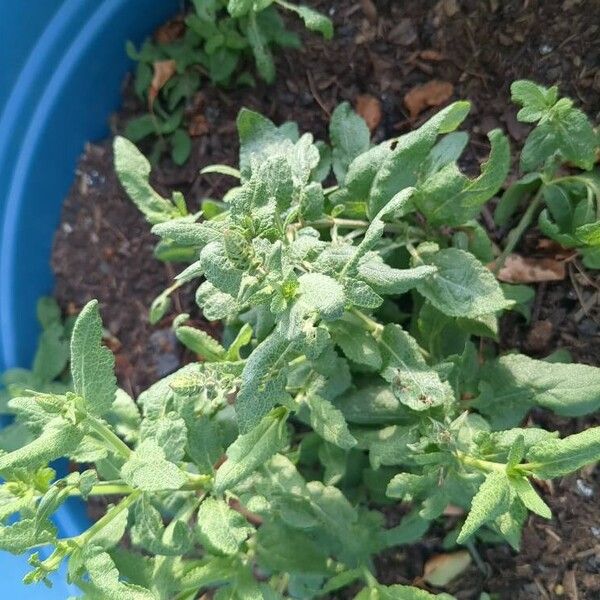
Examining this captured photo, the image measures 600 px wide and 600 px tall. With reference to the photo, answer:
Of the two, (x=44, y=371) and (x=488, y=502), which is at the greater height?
(x=44, y=371)

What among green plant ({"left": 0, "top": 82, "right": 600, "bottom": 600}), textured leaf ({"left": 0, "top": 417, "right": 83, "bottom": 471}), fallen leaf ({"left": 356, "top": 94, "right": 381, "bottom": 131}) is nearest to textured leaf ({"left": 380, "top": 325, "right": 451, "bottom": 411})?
green plant ({"left": 0, "top": 82, "right": 600, "bottom": 600})

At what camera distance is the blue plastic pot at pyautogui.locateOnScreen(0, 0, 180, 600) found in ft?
6.07

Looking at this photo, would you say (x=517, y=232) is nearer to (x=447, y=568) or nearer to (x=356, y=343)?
(x=356, y=343)

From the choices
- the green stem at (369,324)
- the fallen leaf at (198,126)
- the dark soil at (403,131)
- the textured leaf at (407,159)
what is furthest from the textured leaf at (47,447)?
the fallen leaf at (198,126)

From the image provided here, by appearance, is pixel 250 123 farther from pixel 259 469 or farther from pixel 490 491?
pixel 490 491

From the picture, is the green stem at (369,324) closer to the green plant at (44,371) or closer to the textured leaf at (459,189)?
the textured leaf at (459,189)

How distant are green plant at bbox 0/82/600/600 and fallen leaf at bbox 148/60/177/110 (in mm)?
368

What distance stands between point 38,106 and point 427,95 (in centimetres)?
90

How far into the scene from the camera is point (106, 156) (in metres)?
2.02

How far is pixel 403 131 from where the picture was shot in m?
1.82

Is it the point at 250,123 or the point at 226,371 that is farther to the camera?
the point at 250,123

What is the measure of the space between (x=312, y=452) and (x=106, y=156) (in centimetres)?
93

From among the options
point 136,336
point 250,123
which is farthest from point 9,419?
point 250,123

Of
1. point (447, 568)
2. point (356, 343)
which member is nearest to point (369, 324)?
point (356, 343)
